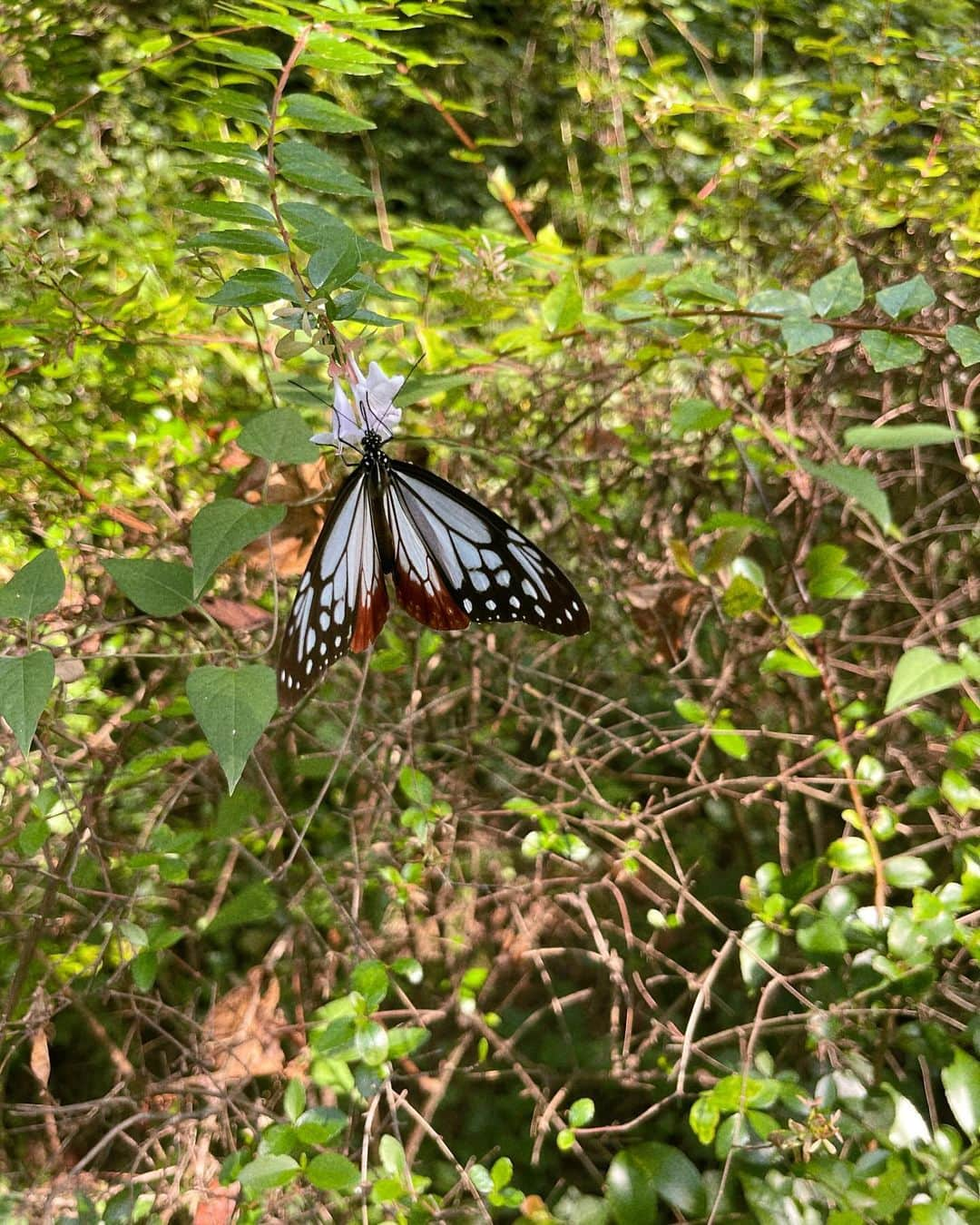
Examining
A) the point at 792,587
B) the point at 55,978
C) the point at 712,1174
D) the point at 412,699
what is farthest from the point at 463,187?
the point at 712,1174

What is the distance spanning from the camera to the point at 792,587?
1606 mm

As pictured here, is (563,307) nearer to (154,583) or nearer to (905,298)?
(905,298)

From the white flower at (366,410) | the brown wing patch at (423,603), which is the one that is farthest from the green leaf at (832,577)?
the white flower at (366,410)

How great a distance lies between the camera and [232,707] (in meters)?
0.70

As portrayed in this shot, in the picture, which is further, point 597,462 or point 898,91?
point 898,91

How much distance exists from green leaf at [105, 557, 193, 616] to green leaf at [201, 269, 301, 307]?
0.85 feet

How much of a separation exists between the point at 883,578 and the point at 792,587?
0.67 ft

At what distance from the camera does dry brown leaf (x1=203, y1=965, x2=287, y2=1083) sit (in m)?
1.33

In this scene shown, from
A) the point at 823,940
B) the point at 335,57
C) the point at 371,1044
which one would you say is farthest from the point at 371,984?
the point at 335,57

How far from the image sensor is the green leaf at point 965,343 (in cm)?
78

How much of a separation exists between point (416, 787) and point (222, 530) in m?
0.56

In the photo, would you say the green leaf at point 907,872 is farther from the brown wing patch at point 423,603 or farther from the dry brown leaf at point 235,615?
the dry brown leaf at point 235,615

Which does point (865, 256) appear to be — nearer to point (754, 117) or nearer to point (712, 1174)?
point (754, 117)

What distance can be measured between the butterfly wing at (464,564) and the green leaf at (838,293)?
0.38 metres
